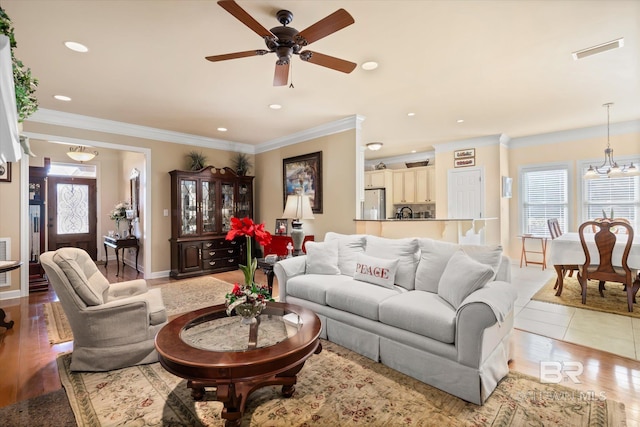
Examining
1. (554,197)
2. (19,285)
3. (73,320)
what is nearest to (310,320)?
(73,320)

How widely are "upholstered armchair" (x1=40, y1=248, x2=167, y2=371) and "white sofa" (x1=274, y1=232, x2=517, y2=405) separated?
141cm

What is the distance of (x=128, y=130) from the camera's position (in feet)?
16.8

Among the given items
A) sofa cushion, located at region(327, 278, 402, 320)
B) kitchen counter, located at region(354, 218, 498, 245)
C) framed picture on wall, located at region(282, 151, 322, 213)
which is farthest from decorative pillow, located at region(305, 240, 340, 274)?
framed picture on wall, located at region(282, 151, 322, 213)

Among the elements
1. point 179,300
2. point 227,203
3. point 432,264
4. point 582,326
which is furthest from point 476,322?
point 227,203

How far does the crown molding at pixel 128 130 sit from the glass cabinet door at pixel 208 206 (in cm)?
84

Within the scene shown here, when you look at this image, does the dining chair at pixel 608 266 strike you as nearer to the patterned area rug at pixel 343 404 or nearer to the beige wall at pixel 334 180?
the patterned area rug at pixel 343 404

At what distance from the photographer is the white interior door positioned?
21.0 ft

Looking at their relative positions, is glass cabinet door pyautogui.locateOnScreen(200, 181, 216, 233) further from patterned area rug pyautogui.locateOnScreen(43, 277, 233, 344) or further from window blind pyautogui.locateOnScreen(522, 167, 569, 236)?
window blind pyautogui.locateOnScreen(522, 167, 569, 236)

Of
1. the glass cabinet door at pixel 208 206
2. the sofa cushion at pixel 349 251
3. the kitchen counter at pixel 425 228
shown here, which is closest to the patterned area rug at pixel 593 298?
the kitchen counter at pixel 425 228

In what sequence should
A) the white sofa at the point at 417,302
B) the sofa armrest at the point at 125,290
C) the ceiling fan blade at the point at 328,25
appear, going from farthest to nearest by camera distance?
1. the sofa armrest at the point at 125,290
2. the white sofa at the point at 417,302
3. the ceiling fan blade at the point at 328,25

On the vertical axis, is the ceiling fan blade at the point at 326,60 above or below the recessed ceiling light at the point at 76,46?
below

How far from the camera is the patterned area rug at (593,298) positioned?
371 centimetres

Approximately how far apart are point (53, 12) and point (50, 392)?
2.63 m

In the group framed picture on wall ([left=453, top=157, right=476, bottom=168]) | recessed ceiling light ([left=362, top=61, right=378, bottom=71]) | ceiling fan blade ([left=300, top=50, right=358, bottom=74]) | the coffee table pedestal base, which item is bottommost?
the coffee table pedestal base
